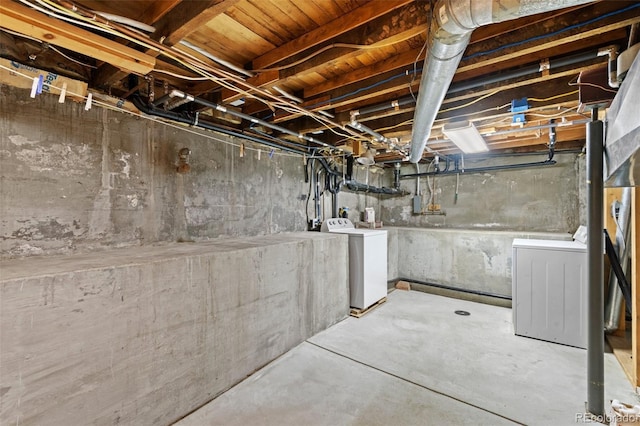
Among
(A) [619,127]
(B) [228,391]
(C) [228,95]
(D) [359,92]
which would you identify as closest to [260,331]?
(B) [228,391]

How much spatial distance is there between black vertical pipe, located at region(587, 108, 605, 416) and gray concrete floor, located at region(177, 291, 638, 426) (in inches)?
7.7

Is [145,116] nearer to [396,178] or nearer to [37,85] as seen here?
[37,85]

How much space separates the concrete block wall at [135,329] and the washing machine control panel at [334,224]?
131cm

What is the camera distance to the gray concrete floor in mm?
1805

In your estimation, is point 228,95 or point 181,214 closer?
point 228,95

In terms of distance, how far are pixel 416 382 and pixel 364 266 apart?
5.06ft

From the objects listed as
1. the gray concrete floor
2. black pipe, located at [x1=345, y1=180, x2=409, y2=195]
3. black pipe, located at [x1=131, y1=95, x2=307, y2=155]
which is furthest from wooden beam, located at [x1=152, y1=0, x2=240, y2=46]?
black pipe, located at [x1=345, y1=180, x2=409, y2=195]

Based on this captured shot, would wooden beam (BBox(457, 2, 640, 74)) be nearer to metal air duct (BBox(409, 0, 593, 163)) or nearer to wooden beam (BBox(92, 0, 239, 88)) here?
metal air duct (BBox(409, 0, 593, 163))

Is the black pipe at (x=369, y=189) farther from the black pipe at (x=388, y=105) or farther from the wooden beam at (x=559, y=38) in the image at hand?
the wooden beam at (x=559, y=38)

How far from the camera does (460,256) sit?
4.32 m

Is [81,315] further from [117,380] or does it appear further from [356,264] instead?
[356,264]

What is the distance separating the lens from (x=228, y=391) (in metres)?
2.05

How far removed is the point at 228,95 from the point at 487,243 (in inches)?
157

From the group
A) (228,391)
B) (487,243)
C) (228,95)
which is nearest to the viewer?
(228,391)
